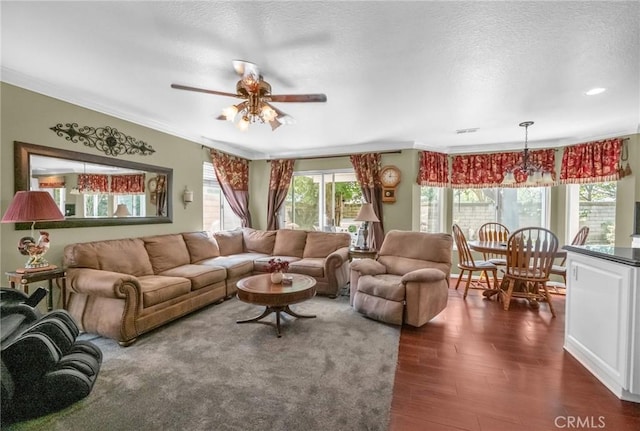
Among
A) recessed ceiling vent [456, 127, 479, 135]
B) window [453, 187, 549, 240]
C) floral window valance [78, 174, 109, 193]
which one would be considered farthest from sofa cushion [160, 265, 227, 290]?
window [453, 187, 549, 240]

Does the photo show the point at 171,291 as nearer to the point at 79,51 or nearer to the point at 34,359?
the point at 34,359

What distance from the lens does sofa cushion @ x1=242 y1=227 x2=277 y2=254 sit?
5.01 metres

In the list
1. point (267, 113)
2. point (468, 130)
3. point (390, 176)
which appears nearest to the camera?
point (267, 113)

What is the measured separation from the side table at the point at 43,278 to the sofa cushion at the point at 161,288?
2.10 ft

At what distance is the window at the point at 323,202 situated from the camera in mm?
5398

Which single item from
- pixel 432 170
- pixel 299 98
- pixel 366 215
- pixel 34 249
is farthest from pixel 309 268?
pixel 34 249

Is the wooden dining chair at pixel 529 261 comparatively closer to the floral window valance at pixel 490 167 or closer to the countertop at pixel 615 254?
the countertop at pixel 615 254

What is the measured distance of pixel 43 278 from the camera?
250 centimetres

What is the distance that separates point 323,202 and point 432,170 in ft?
6.75

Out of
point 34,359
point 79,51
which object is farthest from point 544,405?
point 79,51

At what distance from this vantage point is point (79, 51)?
2.14 m

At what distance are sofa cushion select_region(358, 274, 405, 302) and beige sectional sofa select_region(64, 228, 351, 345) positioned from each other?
2.44ft

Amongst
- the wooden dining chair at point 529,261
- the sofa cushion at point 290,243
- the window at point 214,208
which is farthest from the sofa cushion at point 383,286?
the window at point 214,208

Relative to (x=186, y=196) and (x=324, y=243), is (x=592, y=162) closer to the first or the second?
(x=324, y=243)
